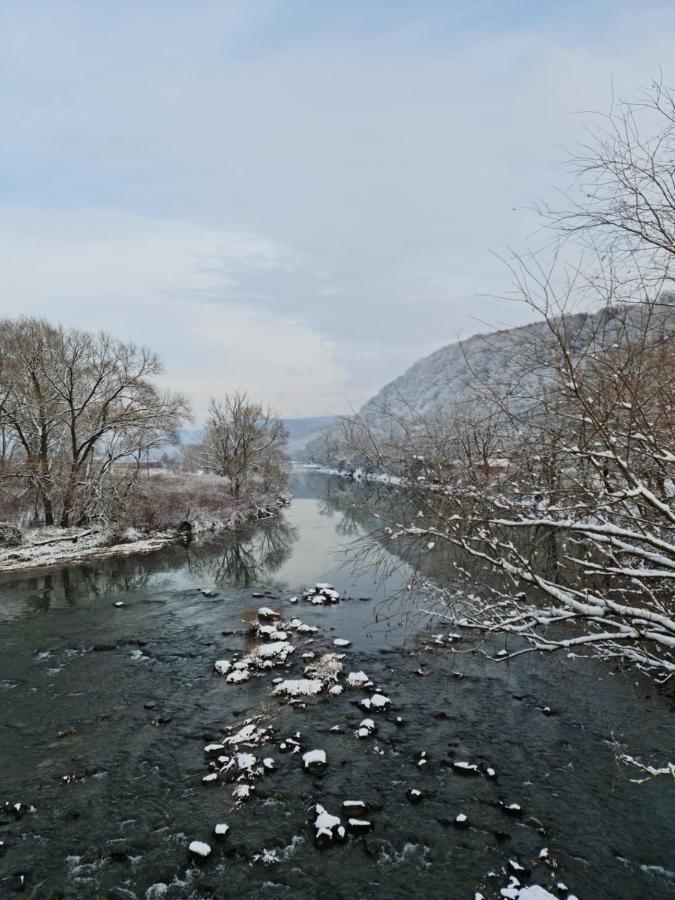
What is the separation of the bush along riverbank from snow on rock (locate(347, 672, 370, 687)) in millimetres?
16887

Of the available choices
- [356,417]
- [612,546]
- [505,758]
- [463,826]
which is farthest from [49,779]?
[612,546]

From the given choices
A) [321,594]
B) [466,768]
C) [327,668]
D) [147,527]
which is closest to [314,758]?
[466,768]

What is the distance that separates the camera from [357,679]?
10.7m

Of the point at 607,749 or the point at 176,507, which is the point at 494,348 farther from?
the point at 176,507

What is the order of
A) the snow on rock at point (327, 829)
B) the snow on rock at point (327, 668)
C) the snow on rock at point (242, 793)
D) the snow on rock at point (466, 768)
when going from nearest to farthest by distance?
the snow on rock at point (327, 829) < the snow on rock at point (242, 793) < the snow on rock at point (466, 768) < the snow on rock at point (327, 668)

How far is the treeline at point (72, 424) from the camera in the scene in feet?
80.7

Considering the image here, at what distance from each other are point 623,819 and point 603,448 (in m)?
6.12

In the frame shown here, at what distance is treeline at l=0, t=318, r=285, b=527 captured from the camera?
24609 mm

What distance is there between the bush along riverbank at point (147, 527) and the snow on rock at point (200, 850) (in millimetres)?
18203

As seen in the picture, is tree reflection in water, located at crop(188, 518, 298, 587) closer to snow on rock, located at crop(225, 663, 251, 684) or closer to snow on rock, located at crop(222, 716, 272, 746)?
snow on rock, located at crop(225, 663, 251, 684)

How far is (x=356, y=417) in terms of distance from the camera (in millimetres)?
4430

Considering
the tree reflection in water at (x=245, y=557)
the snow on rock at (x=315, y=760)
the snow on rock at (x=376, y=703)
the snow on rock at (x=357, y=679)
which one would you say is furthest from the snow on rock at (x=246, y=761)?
the tree reflection in water at (x=245, y=557)

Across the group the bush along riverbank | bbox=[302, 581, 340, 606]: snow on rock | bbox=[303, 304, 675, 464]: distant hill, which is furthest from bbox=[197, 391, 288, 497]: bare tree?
bbox=[303, 304, 675, 464]: distant hill

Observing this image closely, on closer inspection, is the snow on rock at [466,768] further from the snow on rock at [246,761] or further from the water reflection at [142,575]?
the water reflection at [142,575]
